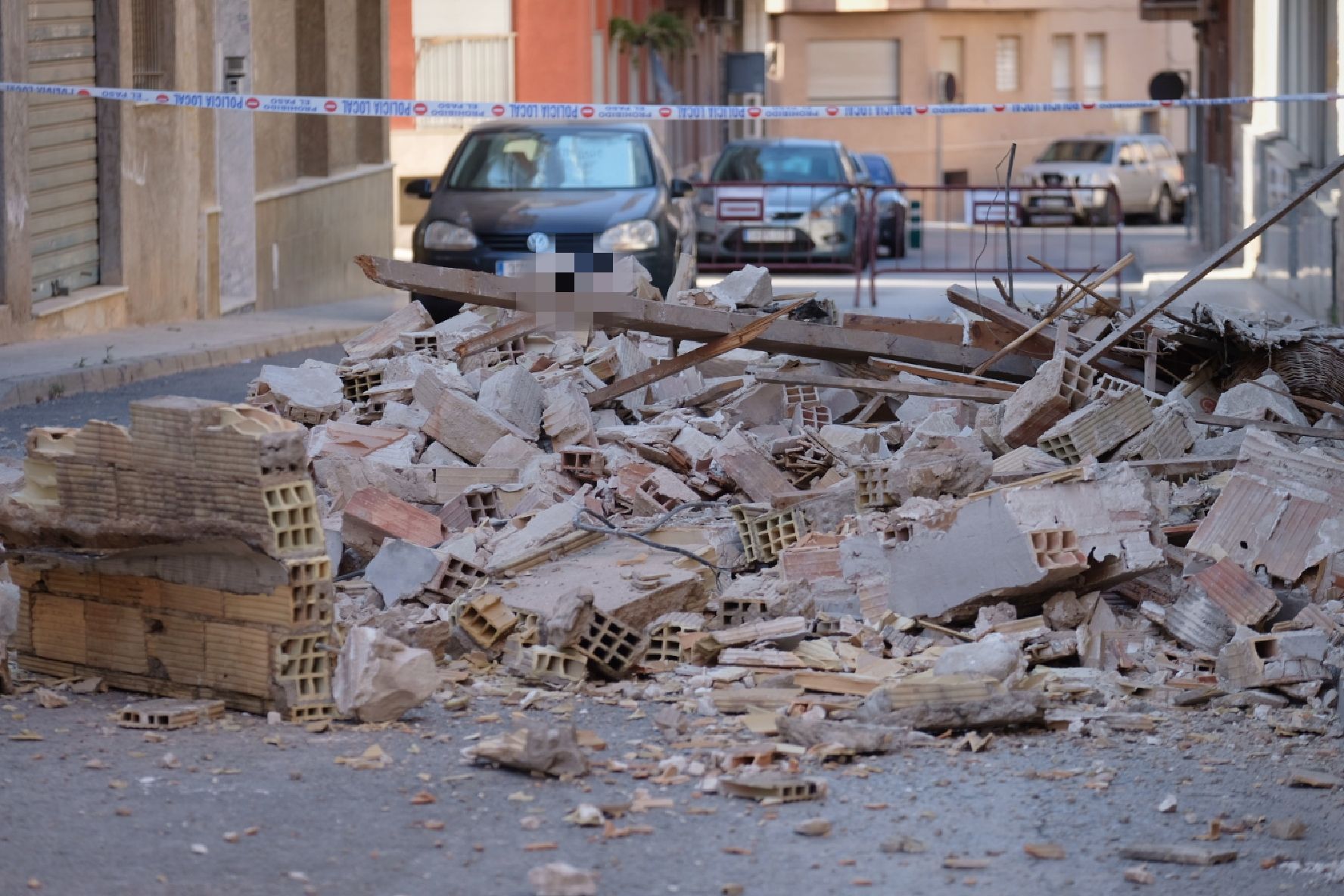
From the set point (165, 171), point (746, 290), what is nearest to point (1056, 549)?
point (746, 290)

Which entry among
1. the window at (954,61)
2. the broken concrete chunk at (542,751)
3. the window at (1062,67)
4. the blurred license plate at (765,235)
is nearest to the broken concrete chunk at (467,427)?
the broken concrete chunk at (542,751)

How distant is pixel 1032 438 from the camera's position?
26.3 ft

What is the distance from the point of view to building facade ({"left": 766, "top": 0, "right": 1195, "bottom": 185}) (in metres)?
51.4

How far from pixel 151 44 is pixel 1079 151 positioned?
30032 mm

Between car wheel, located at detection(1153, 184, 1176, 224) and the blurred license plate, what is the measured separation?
22.9m

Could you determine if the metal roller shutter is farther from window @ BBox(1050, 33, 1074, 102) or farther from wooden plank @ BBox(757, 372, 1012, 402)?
window @ BBox(1050, 33, 1074, 102)

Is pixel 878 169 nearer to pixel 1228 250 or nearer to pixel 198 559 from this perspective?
pixel 1228 250

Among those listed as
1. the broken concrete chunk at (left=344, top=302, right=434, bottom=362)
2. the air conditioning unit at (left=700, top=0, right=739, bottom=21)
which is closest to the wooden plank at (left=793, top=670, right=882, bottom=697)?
the broken concrete chunk at (left=344, top=302, right=434, bottom=362)

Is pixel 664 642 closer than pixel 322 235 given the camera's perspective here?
Yes

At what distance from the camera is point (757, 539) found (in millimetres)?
7301

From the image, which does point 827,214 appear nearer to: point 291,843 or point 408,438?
point 408,438

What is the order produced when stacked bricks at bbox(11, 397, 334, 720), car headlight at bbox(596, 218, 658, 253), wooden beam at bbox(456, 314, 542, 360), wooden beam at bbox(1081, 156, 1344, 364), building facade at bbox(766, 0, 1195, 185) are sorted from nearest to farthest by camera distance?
stacked bricks at bbox(11, 397, 334, 720) < wooden beam at bbox(1081, 156, 1344, 364) < wooden beam at bbox(456, 314, 542, 360) < car headlight at bbox(596, 218, 658, 253) < building facade at bbox(766, 0, 1195, 185)

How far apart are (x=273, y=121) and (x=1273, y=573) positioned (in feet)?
52.6

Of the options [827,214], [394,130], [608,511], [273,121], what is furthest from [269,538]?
[394,130]
